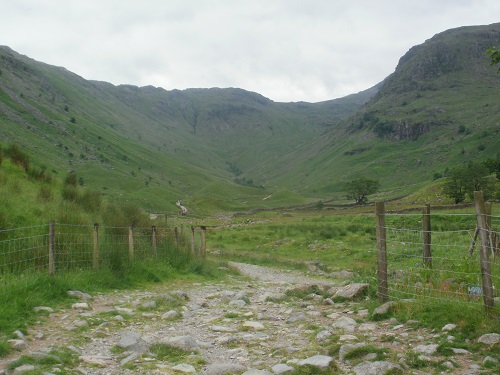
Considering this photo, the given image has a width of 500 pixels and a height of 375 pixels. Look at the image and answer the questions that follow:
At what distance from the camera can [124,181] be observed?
4498 inches

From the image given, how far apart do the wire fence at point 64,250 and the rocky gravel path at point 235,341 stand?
1.88 metres

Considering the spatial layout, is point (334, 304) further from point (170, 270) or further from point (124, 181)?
point (124, 181)

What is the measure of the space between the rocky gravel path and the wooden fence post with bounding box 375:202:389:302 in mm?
741

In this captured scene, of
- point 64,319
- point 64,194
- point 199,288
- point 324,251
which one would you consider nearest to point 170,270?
point 199,288

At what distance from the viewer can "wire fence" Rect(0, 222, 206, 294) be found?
1216 cm

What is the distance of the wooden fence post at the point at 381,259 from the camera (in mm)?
10408

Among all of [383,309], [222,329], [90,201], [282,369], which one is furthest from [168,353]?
[90,201]

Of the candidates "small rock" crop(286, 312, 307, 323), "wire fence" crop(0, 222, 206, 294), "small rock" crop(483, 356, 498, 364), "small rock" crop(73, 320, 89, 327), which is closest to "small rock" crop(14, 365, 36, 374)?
"small rock" crop(73, 320, 89, 327)

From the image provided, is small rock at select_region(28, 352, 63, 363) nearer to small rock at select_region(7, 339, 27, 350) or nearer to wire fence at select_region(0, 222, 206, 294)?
small rock at select_region(7, 339, 27, 350)

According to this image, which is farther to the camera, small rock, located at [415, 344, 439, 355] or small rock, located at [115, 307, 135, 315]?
small rock, located at [115, 307, 135, 315]

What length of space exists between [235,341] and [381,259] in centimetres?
418

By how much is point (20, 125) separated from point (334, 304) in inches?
4774

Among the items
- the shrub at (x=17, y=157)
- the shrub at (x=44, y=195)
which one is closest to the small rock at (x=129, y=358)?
the shrub at (x=44, y=195)

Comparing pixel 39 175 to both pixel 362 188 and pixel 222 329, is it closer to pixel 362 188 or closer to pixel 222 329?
pixel 222 329
